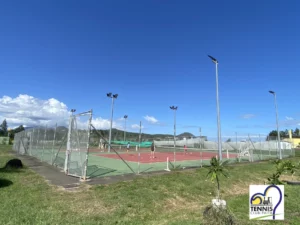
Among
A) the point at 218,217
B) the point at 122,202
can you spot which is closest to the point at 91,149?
the point at 122,202

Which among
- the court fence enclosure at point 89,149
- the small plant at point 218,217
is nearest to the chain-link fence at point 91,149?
the court fence enclosure at point 89,149

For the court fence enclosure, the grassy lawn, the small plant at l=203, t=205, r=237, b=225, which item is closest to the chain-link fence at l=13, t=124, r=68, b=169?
the court fence enclosure

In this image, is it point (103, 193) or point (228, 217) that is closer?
point (228, 217)

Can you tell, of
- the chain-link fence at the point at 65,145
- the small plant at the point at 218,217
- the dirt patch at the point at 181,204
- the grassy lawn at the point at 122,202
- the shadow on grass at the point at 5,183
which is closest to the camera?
the small plant at the point at 218,217

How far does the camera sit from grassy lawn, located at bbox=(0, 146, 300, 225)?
17.4 feet

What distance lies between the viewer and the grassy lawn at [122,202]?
530cm

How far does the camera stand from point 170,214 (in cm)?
600

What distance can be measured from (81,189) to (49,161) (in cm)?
840

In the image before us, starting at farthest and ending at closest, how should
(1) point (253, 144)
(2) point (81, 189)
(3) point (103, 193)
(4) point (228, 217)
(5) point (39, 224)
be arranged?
(1) point (253, 144), (2) point (81, 189), (3) point (103, 193), (5) point (39, 224), (4) point (228, 217)

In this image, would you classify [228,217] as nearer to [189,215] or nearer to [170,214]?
[189,215]

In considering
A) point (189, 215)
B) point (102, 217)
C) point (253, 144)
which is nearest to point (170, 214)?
point (189, 215)

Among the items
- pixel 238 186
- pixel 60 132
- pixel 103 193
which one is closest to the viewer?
pixel 103 193

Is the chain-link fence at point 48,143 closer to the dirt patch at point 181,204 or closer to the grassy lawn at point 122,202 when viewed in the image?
the grassy lawn at point 122,202

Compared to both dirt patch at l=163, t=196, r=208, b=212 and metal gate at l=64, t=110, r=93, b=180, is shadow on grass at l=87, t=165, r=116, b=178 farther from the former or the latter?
dirt patch at l=163, t=196, r=208, b=212
